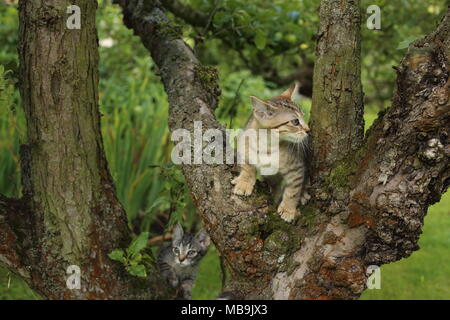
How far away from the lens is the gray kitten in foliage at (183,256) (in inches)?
137

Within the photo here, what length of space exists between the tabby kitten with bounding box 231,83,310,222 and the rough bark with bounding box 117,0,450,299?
62 mm

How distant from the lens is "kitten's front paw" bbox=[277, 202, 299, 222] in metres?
2.26

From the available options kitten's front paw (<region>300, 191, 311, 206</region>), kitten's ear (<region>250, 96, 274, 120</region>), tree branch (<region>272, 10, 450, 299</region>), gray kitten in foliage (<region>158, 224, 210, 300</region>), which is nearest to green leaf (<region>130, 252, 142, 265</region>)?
tree branch (<region>272, 10, 450, 299</region>)

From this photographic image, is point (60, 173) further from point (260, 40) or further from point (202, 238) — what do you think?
point (202, 238)

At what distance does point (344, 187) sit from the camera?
201 centimetres

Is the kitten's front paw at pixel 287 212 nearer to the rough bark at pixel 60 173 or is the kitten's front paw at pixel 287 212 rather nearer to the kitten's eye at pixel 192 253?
the rough bark at pixel 60 173

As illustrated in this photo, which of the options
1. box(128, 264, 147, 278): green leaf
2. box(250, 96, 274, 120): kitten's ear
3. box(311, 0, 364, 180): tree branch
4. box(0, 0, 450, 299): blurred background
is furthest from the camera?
box(0, 0, 450, 299): blurred background

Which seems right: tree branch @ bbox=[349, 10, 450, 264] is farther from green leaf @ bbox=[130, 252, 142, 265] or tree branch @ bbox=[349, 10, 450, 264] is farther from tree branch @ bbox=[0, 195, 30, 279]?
tree branch @ bbox=[0, 195, 30, 279]

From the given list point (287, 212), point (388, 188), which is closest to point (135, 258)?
point (287, 212)

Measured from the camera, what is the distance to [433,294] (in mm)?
3947

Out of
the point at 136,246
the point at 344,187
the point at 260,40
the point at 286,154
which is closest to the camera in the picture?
the point at 344,187

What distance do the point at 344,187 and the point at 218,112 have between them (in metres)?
3.22

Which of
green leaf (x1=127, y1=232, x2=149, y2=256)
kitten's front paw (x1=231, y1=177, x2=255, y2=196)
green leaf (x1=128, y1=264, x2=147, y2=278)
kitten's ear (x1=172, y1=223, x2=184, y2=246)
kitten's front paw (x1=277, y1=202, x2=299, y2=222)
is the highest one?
kitten's front paw (x1=231, y1=177, x2=255, y2=196)
